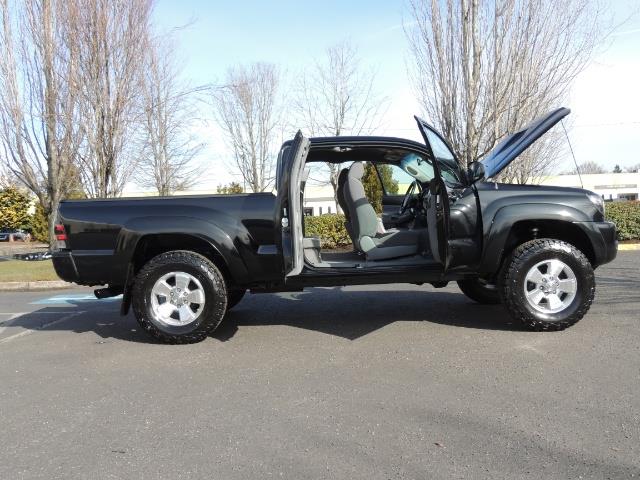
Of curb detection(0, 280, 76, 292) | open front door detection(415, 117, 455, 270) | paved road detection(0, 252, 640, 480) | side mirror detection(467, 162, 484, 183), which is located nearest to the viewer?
paved road detection(0, 252, 640, 480)

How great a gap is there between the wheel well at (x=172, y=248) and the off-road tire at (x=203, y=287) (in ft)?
Answer: 0.62

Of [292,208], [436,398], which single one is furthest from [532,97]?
[436,398]

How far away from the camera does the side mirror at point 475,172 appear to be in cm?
478

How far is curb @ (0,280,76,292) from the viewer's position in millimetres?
10000

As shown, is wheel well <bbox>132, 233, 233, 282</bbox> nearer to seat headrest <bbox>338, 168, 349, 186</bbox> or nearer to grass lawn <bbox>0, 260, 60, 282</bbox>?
seat headrest <bbox>338, 168, 349, 186</bbox>

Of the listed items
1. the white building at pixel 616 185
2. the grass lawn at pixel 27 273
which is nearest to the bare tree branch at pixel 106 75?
the grass lawn at pixel 27 273

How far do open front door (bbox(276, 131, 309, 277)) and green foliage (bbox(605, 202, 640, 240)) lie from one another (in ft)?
40.2

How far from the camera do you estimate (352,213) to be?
219 inches

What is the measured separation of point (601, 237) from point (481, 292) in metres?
1.61

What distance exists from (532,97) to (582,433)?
11.7 metres

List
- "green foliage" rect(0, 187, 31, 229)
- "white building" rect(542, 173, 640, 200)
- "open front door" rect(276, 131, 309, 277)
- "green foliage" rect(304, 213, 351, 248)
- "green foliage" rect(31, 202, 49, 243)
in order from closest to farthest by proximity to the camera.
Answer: "open front door" rect(276, 131, 309, 277)
"green foliage" rect(304, 213, 351, 248)
"green foliage" rect(0, 187, 31, 229)
"green foliage" rect(31, 202, 49, 243)
"white building" rect(542, 173, 640, 200)

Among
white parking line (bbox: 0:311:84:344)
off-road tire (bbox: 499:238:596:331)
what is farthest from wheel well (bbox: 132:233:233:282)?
off-road tire (bbox: 499:238:596:331)

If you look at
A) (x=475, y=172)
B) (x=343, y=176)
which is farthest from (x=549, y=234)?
(x=343, y=176)

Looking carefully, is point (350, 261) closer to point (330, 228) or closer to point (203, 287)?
point (203, 287)
